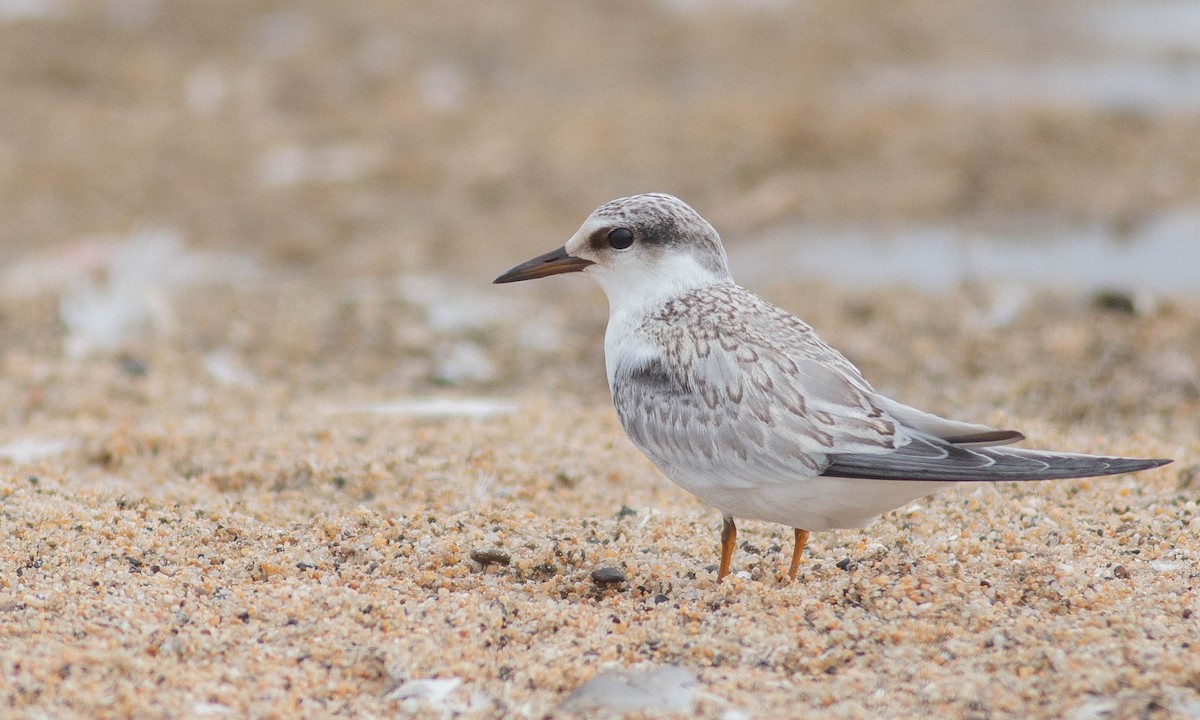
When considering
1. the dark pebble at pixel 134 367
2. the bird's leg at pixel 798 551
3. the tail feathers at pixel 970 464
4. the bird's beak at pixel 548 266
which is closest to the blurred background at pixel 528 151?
the dark pebble at pixel 134 367

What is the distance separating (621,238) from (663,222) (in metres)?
0.14

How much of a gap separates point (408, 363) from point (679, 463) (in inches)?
118

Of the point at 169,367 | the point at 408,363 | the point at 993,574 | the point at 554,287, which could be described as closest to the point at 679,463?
the point at 993,574

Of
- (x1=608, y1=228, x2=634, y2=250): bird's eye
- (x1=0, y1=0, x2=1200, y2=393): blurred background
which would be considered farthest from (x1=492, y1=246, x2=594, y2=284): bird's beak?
(x1=0, y1=0, x2=1200, y2=393): blurred background

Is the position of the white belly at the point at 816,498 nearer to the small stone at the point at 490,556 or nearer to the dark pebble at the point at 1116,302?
the small stone at the point at 490,556

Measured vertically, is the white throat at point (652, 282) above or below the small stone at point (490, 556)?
above

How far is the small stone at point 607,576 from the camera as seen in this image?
347 centimetres

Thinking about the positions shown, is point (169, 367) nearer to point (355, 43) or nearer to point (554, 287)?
point (554, 287)

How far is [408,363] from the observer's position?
6215mm

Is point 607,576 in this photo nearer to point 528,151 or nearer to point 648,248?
point 648,248

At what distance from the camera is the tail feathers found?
116 inches

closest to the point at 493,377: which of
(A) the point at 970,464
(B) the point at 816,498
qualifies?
(B) the point at 816,498

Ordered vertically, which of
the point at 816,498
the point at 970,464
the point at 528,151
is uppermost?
the point at 528,151

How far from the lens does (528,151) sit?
933 centimetres
